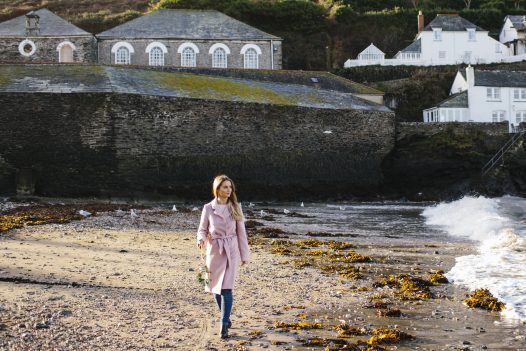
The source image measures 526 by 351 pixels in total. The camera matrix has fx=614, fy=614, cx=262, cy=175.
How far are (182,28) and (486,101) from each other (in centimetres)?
1675

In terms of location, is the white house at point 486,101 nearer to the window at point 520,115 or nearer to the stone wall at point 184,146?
the window at point 520,115

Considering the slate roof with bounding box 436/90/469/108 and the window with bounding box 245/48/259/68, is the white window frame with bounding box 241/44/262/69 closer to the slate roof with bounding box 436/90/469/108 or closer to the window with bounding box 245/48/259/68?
the window with bounding box 245/48/259/68

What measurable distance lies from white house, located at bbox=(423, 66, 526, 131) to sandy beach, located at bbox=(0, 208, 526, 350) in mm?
23147

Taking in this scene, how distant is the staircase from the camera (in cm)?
2732

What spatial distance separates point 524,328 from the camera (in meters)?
5.67

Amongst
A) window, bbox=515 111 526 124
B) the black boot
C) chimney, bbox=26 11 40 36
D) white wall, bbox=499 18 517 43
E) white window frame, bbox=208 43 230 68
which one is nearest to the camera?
the black boot

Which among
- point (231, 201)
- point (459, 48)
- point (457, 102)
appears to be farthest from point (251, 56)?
point (231, 201)

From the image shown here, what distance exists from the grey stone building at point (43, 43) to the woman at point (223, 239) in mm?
28631

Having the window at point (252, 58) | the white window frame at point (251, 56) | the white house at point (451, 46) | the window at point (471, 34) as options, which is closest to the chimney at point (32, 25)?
the white window frame at point (251, 56)

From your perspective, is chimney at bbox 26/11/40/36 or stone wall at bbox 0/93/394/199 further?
chimney at bbox 26/11/40/36

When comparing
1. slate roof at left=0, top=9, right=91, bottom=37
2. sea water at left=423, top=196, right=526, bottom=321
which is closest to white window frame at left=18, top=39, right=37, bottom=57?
slate roof at left=0, top=9, right=91, bottom=37

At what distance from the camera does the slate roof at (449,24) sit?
39594mm

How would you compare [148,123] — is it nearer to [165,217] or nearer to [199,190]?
[199,190]

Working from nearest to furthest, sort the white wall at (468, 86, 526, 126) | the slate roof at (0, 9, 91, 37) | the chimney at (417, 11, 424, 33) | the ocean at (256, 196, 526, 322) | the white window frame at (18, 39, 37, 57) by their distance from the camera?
the ocean at (256, 196, 526, 322)
the white window frame at (18, 39, 37, 57)
the slate roof at (0, 9, 91, 37)
the white wall at (468, 86, 526, 126)
the chimney at (417, 11, 424, 33)
